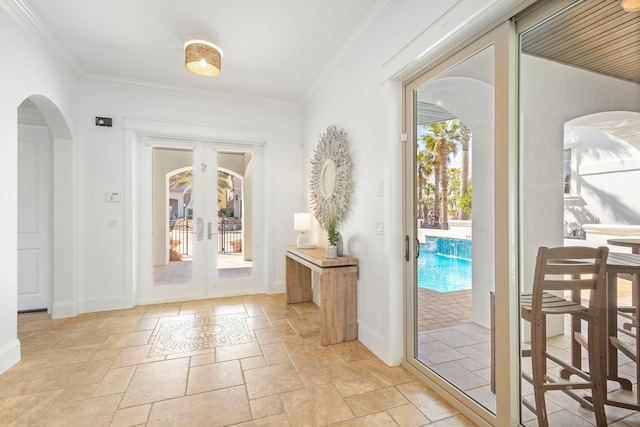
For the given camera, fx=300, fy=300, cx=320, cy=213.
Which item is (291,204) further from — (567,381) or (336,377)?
(567,381)

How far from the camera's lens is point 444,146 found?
7.32ft

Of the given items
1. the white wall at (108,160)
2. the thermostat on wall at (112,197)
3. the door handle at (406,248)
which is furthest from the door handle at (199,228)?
the door handle at (406,248)

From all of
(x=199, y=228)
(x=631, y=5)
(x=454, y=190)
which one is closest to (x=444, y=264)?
(x=454, y=190)

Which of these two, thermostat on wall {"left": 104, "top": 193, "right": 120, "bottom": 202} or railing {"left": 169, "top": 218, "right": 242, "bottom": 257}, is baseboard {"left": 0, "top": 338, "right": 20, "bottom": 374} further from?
railing {"left": 169, "top": 218, "right": 242, "bottom": 257}

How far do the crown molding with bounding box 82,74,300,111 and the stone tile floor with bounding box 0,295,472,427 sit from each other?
2984mm

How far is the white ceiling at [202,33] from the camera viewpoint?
2.54 meters

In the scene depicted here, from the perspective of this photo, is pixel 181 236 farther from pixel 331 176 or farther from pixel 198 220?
pixel 331 176

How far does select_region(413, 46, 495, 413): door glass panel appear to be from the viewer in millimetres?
1871

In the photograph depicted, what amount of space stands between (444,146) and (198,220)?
11.7 ft

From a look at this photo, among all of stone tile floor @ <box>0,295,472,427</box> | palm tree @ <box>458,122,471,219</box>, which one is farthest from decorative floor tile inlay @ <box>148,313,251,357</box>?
palm tree @ <box>458,122,471,219</box>

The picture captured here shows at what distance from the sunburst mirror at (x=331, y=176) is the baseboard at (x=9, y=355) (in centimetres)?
310

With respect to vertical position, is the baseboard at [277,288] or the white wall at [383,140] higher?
the white wall at [383,140]

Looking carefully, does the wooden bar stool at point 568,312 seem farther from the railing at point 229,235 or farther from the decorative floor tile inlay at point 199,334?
the railing at point 229,235

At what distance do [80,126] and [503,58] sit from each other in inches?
180
